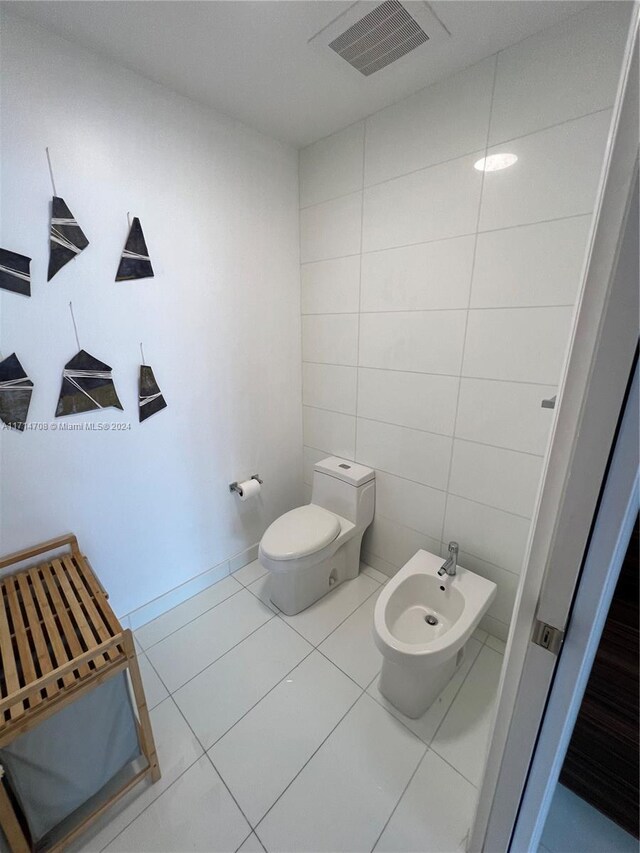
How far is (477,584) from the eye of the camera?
140 centimetres

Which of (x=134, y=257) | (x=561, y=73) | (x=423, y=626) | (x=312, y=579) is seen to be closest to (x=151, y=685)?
(x=312, y=579)

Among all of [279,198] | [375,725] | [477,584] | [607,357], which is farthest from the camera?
[279,198]

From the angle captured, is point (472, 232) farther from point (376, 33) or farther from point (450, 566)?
point (450, 566)

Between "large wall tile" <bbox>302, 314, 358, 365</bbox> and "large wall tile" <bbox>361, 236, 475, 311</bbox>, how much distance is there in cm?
14

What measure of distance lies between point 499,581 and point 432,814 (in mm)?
821

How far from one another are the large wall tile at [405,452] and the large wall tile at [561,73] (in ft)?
3.84

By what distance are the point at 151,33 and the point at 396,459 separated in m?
1.84

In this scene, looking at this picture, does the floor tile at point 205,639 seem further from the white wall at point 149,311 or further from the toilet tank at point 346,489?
the toilet tank at point 346,489

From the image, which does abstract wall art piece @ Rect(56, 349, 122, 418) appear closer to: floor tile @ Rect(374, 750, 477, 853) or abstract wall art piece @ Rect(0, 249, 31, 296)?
abstract wall art piece @ Rect(0, 249, 31, 296)

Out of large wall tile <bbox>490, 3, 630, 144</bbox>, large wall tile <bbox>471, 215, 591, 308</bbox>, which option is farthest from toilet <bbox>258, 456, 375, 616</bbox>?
large wall tile <bbox>490, 3, 630, 144</bbox>

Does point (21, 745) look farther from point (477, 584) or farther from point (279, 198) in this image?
point (279, 198)

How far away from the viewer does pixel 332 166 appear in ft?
5.49

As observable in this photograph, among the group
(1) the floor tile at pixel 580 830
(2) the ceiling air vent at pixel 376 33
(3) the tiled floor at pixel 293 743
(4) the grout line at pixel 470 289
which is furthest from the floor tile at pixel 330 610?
(2) the ceiling air vent at pixel 376 33

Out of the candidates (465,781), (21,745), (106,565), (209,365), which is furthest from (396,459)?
(21,745)
